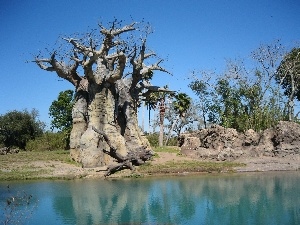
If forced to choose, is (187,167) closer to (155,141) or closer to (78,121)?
(78,121)

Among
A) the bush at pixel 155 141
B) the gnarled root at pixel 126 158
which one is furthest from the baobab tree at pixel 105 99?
the bush at pixel 155 141

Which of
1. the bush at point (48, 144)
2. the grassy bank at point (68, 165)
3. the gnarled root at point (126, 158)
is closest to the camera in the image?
the grassy bank at point (68, 165)

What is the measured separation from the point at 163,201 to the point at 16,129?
33.7 metres

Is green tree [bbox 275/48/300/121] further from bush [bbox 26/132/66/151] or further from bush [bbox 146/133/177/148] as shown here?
bush [bbox 26/132/66/151]

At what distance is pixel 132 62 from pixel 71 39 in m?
4.47

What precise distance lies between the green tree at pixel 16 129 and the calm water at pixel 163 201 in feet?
87.9

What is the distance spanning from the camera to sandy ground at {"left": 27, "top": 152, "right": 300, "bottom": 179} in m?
19.1

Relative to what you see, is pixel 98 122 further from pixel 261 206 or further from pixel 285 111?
pixel 285 111

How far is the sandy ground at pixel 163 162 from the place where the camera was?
19.1 metres

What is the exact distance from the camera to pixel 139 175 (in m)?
18.8

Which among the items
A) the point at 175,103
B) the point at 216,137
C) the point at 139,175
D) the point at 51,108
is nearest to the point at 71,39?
the point at 139,175

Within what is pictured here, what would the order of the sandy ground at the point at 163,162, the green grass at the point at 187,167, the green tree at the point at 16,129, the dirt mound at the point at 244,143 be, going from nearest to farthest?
the sandy ground at the point at 163,162, the green grass at the point at 187,167, the dirt mound at the point at 244,143, the green tree at the point at 16,129

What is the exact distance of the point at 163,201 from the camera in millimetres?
12242

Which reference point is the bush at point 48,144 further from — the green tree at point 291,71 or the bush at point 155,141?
the green tree at point 291,71
